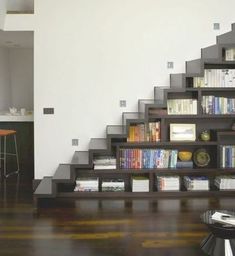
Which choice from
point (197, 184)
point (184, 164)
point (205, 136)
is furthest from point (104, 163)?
point (205, 136)

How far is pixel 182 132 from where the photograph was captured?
4.91 metres

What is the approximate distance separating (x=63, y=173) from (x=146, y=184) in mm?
1194

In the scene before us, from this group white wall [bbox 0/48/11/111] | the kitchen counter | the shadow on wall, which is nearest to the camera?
the shadow on wall

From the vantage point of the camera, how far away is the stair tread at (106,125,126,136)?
461cm

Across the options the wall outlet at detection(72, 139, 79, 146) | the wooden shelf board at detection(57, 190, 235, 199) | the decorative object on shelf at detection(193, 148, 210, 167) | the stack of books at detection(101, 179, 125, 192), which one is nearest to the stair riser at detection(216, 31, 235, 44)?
the decorative object on shelf at detection(193, 148, 210, 167)

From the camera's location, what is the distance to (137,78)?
16.6 ft

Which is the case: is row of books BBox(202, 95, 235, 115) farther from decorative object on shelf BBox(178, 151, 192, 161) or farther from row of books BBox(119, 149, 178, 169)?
row of books BBox(119, 149, 178, 169)

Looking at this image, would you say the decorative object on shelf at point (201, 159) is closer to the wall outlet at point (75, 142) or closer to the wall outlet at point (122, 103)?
the wall outlet at point (122, 103)

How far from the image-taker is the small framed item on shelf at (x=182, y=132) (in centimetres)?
490

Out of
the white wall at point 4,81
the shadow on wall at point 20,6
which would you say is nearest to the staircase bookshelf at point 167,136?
the shadow on wall at point 20,6

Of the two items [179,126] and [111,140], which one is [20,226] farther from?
[179,126]

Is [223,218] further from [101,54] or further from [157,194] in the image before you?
[101,54]

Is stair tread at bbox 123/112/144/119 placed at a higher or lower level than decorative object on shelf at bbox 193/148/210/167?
higher

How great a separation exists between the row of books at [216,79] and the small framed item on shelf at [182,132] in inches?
24.0
